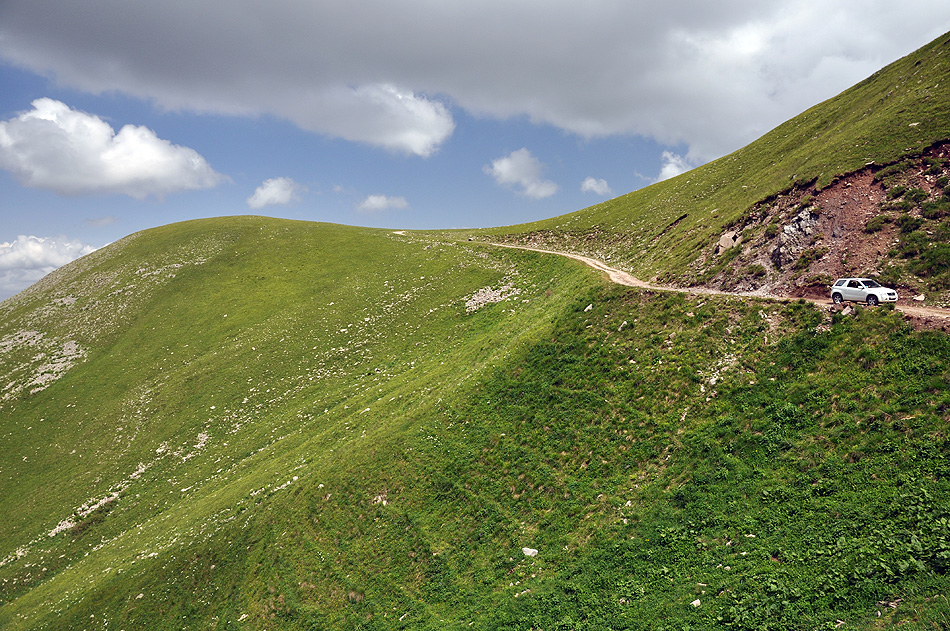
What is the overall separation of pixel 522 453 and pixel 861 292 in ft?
70.5

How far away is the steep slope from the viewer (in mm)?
25859

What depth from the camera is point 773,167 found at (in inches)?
1941

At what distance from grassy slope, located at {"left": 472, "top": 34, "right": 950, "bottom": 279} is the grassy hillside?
1.58 ft

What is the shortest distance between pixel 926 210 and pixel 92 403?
87720mm

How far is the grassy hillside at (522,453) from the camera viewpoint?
47.9 feet

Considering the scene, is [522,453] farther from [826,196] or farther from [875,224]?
[826,196]

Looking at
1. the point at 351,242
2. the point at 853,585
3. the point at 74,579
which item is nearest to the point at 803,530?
the point at 853,585

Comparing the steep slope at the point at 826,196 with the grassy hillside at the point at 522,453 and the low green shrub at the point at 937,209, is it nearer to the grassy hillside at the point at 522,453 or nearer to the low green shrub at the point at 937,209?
the low green shrub at the point at 937,209

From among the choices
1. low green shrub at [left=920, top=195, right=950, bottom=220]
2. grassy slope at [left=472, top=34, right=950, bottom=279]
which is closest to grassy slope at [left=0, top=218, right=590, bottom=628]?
grassy slope at [left=472, top=34, right=950, bottom=279]

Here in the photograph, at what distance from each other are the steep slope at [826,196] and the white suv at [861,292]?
8.45ft

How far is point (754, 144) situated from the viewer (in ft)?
221

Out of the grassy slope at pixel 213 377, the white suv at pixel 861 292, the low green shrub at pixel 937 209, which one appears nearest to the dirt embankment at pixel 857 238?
the low green shrub at pixel 937 209

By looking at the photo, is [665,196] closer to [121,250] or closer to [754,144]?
[754,144]

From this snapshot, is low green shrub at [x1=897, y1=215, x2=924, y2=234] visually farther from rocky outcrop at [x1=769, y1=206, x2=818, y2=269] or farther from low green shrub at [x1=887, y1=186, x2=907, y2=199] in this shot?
rocky outcrop at [x1=769, y1=206, x2=818, y2=269]
